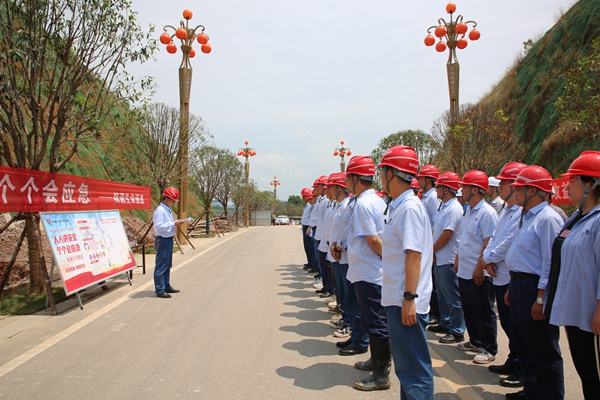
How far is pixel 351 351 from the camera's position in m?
5.23

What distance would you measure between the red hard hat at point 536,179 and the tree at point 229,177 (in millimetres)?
33414

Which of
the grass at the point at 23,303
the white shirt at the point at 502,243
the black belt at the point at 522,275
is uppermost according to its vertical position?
the white shirt at the point at 502,243

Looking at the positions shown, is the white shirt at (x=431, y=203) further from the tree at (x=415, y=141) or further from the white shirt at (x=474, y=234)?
the tree at (x=415, y=141)

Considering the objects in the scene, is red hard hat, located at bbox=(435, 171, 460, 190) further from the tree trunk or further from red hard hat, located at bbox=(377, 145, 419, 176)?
the tree trunk

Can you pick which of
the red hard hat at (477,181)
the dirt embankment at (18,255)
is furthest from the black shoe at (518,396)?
the dirt embankment at (18,255)

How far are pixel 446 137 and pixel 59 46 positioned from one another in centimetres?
1430

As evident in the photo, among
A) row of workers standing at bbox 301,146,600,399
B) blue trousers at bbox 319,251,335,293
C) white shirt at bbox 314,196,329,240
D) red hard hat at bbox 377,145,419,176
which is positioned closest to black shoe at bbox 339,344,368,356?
row of workers standing at bbox 301,146,600,399

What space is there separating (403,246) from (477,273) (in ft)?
7.35

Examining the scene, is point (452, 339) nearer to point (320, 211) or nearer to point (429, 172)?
point (429, 172)

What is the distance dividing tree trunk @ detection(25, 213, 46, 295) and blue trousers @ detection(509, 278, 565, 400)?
7.68 metres

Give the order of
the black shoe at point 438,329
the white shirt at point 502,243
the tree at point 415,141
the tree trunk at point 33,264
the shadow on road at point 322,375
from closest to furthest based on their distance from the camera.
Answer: the shadow on road at point 322,375 < the white shirt at point 502,243 < the black shoe at point 438,329 < the tree trunk at point 33,264 < the tree at point 415,141

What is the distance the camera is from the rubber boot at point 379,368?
4203 mm

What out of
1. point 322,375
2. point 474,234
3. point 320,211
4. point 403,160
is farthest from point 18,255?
point 403,160

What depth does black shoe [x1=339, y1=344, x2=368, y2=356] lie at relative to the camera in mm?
5215
